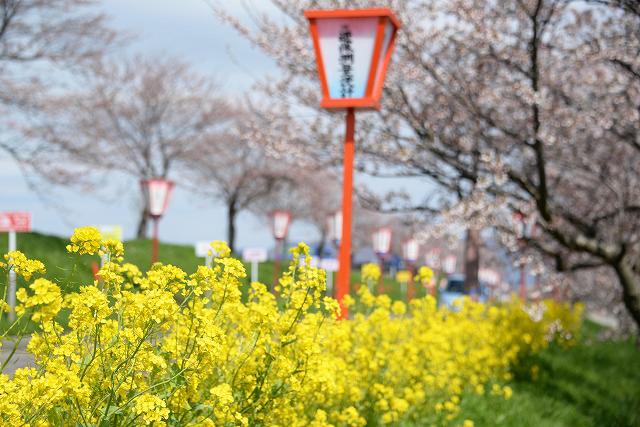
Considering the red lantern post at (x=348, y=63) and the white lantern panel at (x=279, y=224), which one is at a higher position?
the red lantern post at (x=348, y=63)

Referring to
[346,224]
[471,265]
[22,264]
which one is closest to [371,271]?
[346,224]

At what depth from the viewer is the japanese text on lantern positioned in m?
6.73

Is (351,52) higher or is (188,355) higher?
(351,52)

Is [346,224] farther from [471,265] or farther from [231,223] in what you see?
[231,223]

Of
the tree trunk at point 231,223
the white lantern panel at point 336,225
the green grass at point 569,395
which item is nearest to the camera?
the green grass at point 569,395

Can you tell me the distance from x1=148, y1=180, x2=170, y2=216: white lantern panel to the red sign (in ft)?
10.8

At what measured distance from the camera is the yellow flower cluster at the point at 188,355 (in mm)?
3322

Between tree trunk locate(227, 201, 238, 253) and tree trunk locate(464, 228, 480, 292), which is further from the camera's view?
tree trunk locate(227, 201, 238, 253)

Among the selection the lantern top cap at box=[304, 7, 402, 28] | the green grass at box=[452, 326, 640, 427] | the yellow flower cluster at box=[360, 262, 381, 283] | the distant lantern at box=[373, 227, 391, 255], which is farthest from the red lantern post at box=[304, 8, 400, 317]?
the distant lantern at box=[373, 227, 391, 255]

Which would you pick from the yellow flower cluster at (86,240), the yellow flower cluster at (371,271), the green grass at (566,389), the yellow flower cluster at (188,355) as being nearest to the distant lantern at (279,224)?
the green grass at (566,389)

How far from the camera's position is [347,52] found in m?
6.75

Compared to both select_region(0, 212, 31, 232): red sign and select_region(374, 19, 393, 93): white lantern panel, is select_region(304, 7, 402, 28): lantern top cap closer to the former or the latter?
select_region(374, 19, 393, 93): white lantern panel

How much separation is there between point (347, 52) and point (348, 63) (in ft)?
0.29

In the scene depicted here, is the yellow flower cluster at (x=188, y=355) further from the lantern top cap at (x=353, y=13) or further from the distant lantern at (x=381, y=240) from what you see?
the distant lantern at (x=381, y=240)
